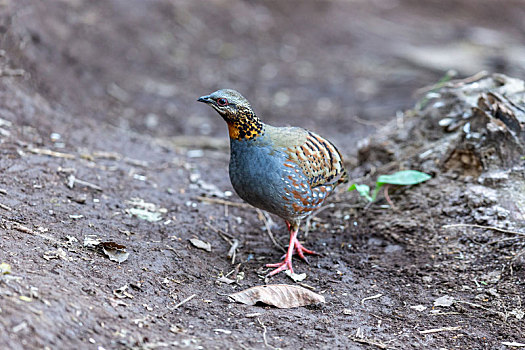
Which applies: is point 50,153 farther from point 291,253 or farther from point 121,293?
point 291,253

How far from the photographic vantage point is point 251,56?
11.1 metres

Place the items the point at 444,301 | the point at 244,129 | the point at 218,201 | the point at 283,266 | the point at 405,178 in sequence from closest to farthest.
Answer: the point at 444,301
the point at 244,129
the point at 283,266
the point at 405,178
the point at 218,201

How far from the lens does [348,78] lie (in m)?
10.5

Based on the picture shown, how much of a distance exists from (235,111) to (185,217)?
1.34 metres

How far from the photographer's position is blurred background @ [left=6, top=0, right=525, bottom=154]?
7.75m

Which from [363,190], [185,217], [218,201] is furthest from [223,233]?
[363,190]

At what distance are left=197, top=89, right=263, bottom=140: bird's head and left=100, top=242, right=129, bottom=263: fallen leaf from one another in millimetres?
1175

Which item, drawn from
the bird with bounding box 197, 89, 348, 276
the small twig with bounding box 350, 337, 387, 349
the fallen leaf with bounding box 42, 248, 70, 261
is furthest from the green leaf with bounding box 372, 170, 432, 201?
the fallen leaf with bounding box 42, 248, 70, 261

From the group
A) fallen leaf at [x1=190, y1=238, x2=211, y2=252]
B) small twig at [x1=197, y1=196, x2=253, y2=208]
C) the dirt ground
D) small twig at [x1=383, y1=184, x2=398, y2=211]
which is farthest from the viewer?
small twig at [x1=197, y1=196, x2=253, y2=208]

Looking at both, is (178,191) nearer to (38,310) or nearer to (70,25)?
(38,310)

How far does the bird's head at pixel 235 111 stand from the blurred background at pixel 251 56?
2431 millimetres

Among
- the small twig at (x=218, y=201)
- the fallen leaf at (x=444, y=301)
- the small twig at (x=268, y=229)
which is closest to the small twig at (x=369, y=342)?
the fallen leaf at (x=444, y=301)

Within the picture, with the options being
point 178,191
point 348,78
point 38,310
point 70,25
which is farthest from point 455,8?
point 38,310

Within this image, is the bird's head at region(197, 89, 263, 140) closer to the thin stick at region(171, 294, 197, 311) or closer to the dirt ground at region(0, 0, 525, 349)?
the dirt ground at region(0, 0, 525, 349)
